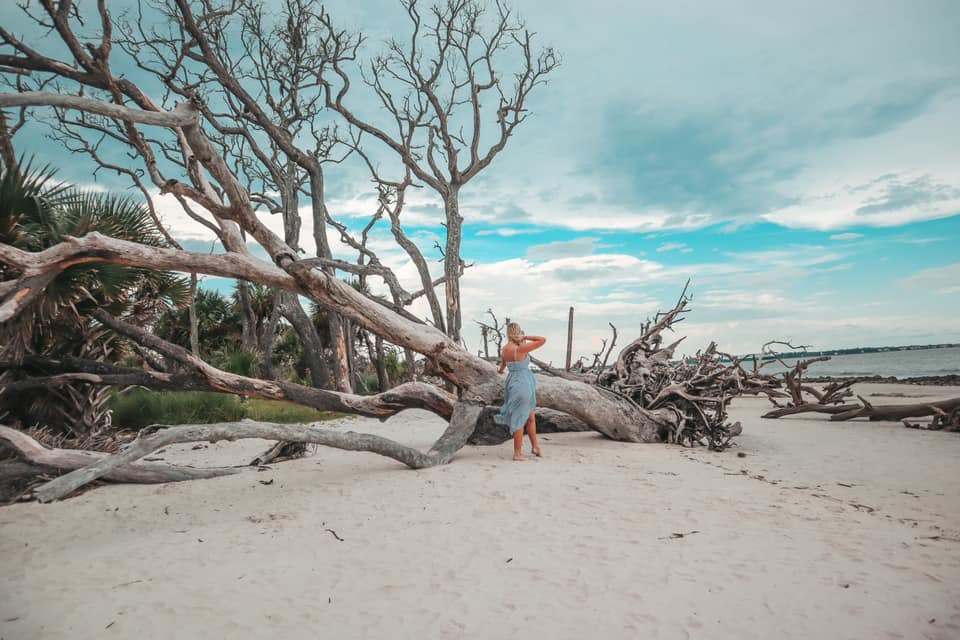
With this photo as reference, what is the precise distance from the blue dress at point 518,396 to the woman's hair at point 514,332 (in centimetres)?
30

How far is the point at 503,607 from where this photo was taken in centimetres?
292

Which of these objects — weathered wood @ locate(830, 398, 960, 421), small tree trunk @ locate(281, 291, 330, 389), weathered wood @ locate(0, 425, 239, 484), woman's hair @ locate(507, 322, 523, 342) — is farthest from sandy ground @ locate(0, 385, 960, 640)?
small tree trunk @ locate(281, 291, 330, 389)

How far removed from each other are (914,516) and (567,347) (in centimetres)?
910

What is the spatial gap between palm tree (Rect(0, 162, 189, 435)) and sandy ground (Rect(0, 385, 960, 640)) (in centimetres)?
227

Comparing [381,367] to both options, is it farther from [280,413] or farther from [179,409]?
[179,409]

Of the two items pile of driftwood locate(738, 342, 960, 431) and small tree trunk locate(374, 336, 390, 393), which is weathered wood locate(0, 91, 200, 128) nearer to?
pile of driftwood locate(738, 342, 960, 431)

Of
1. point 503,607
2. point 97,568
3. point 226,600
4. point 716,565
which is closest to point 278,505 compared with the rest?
point 97,568

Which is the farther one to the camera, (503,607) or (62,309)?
(62,309)

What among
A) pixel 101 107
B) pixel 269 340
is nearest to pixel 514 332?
pixel 101 107

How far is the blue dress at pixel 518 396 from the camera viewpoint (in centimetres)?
668

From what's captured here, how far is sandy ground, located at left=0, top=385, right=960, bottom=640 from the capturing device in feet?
9.12

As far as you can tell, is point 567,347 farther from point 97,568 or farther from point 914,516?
point 97,568

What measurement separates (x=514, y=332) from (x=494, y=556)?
12.0 feet

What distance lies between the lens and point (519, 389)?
21.9 feet
